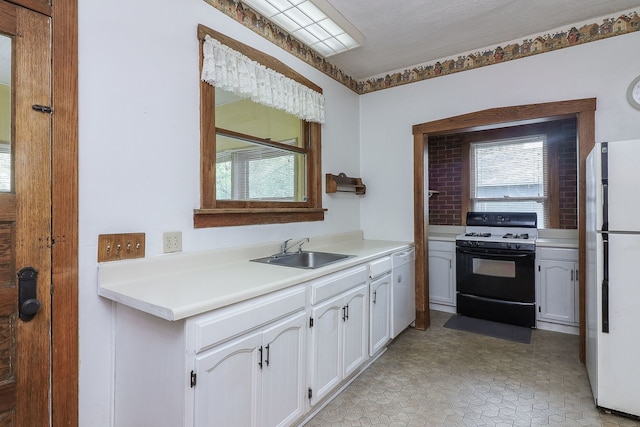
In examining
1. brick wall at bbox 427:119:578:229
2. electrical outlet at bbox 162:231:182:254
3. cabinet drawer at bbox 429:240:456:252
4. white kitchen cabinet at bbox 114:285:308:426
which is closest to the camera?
white kitchen cabinet at bbox 114:285:308:426

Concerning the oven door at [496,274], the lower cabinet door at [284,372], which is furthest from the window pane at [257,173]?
the oven door at [496,274]

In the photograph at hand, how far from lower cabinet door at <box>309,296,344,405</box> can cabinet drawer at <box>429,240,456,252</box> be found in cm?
217

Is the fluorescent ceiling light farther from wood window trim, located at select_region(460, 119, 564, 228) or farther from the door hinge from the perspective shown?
wood window trim, located at select_region(460, 119, 564, 228)

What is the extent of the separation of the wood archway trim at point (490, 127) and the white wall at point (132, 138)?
6.31 feet

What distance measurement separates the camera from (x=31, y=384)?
131cm

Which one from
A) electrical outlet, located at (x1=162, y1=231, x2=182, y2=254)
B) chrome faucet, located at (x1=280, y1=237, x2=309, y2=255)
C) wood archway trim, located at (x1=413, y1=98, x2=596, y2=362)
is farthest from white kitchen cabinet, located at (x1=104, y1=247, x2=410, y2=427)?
wood archway trim, located at (x1=413, y1=98, x2=596, y2=362)

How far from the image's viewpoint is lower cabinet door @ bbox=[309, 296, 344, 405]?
6.02 ft

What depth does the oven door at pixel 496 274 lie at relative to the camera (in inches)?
128

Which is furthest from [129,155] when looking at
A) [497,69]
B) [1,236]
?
[497,69]

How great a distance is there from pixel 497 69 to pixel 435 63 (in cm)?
57

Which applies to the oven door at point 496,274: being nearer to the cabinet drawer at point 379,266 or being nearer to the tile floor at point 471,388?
the tile floor at point 471,388

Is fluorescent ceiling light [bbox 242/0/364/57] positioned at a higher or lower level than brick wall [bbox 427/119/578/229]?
higher

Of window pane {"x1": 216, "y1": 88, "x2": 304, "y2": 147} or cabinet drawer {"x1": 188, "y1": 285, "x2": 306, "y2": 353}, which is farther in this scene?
window pane {"x1": 216, "y1": 88, "x2": 304, "y2": 147}

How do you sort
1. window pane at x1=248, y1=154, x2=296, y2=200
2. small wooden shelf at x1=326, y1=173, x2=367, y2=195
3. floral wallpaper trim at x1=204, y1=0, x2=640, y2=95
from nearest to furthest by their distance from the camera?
floral wallpaper trim at x1=204, y1=0, x2=640, y2=95 → window pane at x1=248, y1=154, x2=296, y2=200 → small wooden shelf at x1=326, y1=173, x2=367, y2=195
